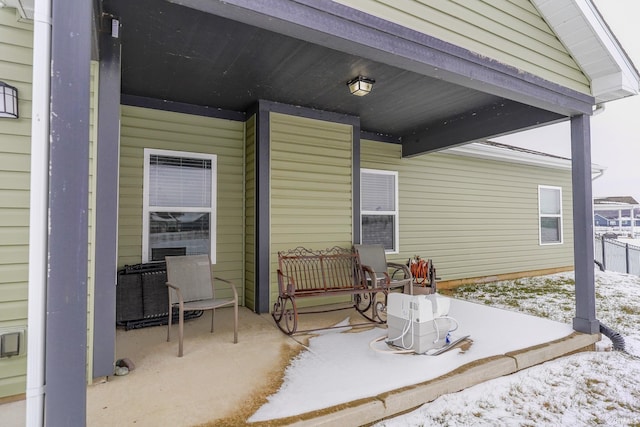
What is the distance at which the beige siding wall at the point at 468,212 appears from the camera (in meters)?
6.36

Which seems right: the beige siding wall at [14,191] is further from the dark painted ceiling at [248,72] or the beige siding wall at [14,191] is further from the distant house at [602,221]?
the distant house at [602,221]

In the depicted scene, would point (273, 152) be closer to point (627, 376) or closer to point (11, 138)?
point (11, 138)

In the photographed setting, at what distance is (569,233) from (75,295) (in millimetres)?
10128

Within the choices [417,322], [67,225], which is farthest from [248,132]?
[67,225]

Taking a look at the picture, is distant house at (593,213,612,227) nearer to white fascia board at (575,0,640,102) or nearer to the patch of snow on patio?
white fascia board at (575,0,640,102)

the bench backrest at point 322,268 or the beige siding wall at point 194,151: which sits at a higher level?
the beige siding wall at point 194,151

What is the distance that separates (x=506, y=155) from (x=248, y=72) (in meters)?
5.72

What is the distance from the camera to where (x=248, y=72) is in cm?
354

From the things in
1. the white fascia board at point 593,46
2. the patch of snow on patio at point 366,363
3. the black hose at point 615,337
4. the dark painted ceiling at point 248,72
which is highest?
the white fascia board at point 593,46

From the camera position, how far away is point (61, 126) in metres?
1.40

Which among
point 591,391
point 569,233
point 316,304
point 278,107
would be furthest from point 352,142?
point 569,233

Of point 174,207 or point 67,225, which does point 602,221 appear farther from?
point 67,225

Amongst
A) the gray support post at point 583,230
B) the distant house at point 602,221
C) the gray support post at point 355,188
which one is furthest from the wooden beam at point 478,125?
the distant house at point 602,221

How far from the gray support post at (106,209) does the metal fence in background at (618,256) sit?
10324 mm
